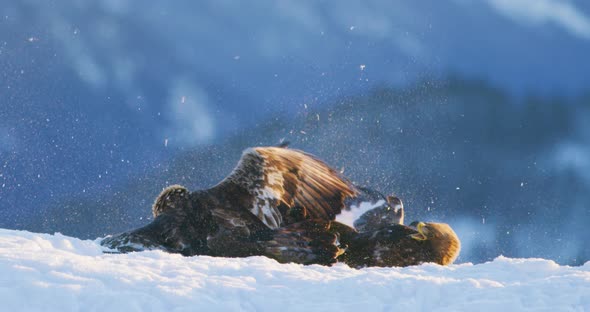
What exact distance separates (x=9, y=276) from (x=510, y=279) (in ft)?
8.72

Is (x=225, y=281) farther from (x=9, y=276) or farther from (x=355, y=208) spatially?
(x=355, y=208)

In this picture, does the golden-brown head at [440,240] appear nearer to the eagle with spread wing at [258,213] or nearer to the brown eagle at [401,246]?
the brown eagle at [401,246]

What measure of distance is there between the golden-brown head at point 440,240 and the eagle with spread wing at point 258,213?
0.70 metres

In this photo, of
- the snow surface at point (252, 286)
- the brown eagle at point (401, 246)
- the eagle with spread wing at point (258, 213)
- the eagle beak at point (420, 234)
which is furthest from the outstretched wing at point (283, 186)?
the snow surface at point (252, 286)

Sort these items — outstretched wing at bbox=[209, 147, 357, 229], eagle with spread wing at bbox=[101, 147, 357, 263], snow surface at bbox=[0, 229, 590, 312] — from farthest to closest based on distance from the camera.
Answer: outstretched wing at bbox=[209, 147, 357, 229] < eagle with spread wing at bbox=[101, 147, 357, 263] < snow surface at bbox=[0, 229, 590, 312]

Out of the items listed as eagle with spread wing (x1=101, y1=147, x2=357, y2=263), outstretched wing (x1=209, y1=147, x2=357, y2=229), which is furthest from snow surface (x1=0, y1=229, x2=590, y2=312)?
outstretched wing (x1=209, y1=147, x2=357, y2=229)

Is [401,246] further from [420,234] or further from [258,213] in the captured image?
[258,213]

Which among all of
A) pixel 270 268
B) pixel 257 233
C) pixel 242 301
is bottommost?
pixel 242 301

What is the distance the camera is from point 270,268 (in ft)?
14.4

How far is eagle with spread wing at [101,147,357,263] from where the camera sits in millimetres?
6000

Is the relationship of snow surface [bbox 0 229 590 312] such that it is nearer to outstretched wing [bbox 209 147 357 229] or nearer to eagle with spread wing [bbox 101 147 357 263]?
eagle with spread wing [bbox 101 147 357 263]

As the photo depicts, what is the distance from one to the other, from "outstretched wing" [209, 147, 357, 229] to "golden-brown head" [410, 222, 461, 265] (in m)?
0.86

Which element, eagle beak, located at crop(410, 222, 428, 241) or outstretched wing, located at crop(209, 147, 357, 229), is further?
outstretched wing, located at crop(209, 147, 357, 229)

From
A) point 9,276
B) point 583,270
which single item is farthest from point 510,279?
point 9,276
